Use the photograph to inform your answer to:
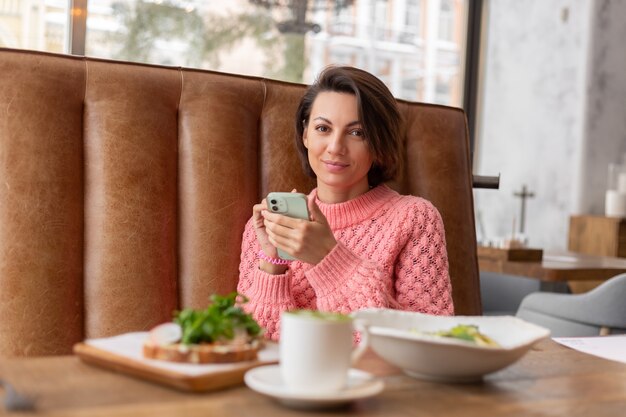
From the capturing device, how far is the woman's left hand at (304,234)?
172cm

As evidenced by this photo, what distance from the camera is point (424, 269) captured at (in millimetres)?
1871

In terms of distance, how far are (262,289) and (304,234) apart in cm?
21

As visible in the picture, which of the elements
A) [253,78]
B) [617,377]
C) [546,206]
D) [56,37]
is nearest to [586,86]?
[546,206]

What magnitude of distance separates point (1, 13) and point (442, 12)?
8.53 feet

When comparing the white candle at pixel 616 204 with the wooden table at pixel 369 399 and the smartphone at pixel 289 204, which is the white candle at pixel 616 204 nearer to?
the smartphone at pixel 289 204

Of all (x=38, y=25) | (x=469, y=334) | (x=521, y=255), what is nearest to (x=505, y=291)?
(x=521, y=255)

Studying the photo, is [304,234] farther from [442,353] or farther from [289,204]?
[442,353]

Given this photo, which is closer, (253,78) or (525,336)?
(525,336)

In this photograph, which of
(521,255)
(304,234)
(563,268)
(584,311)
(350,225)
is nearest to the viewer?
(304,234)

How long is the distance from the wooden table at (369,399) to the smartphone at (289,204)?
24.1 inches

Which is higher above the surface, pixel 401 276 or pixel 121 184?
pixel 121 184

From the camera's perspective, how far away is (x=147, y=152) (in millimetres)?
1843

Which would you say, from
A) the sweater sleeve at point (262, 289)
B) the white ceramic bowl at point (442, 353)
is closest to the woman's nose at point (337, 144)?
the sweater sleeve at point (262, 289)

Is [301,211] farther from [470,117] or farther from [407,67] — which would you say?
[470,117]
